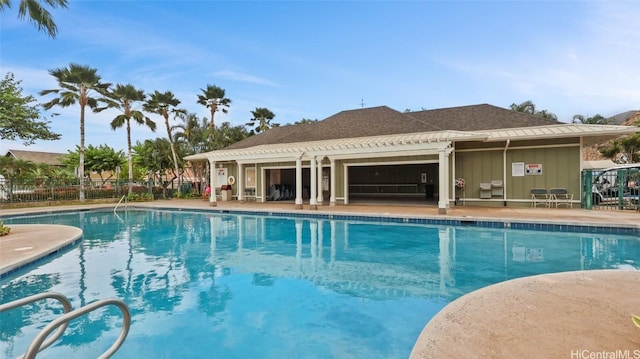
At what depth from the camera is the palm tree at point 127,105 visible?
64.8 feet

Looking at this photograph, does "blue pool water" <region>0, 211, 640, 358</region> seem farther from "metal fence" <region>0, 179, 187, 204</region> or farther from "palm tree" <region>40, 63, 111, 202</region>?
"palm tree" <region>40, 63, 111, 202</region>

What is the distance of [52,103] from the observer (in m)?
17.9

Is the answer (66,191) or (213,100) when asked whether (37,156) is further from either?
(213,100)

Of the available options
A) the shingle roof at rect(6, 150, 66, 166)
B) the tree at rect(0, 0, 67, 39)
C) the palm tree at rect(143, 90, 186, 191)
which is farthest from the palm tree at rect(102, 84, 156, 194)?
the shingle roof at rect(6, 150, 66, 166)

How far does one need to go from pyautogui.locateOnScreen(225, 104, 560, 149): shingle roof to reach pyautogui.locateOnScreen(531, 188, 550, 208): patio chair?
2.80 meters

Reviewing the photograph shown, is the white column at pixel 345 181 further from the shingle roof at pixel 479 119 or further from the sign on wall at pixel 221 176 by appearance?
the sign on wall at pixel 221 176

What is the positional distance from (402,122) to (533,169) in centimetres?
566

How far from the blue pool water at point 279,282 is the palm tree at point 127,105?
40.4 ft

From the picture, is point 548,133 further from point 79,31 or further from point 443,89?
point 79,31

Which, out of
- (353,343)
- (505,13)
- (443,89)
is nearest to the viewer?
(353,343)

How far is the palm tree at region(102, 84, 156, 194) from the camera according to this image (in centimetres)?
1975

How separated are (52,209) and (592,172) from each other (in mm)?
22499

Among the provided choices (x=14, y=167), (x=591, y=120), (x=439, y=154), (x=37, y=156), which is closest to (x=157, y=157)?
(x=14, y=167)

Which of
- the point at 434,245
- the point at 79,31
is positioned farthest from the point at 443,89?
the point at 79,31
